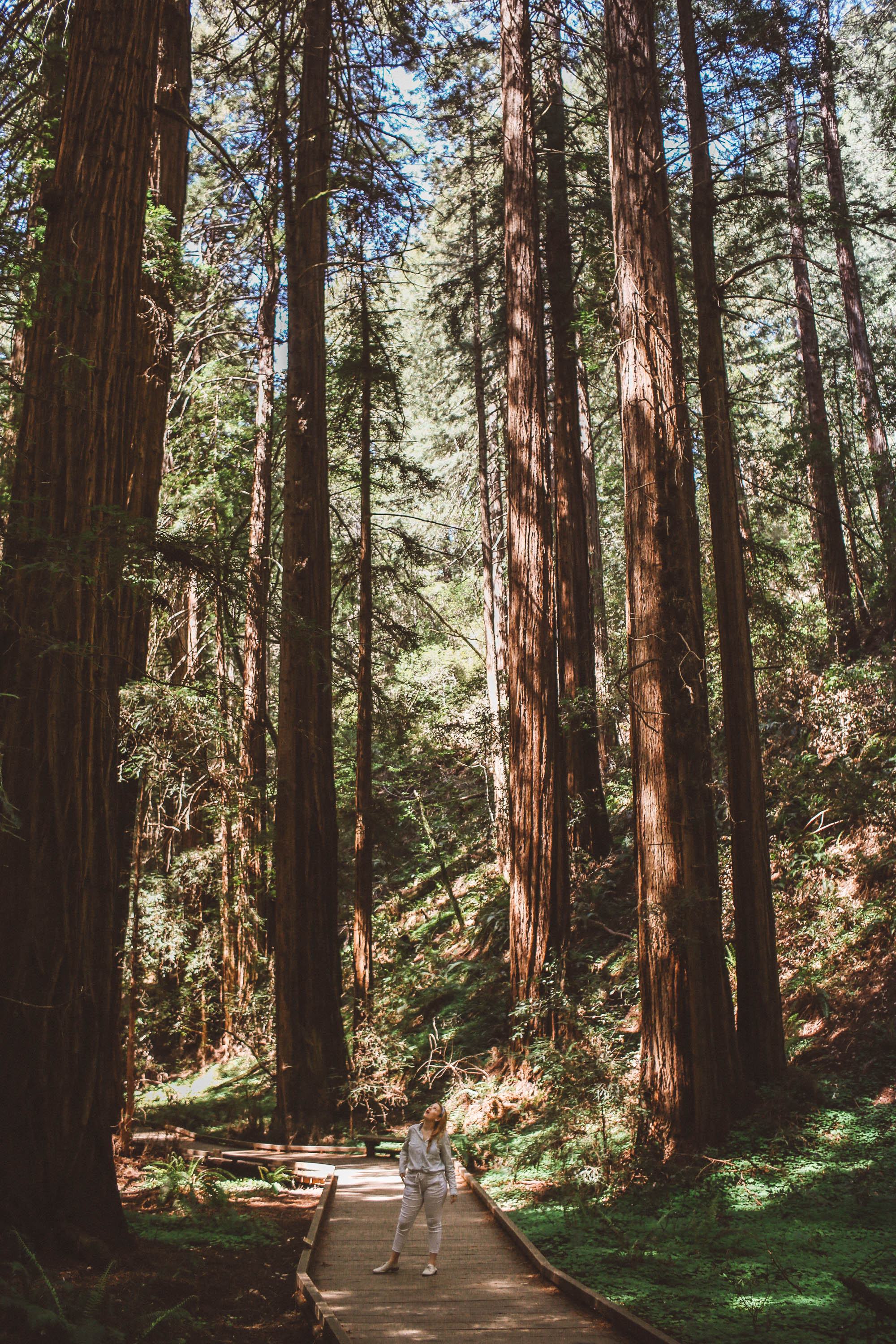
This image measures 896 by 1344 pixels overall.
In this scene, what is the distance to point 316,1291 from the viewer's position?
527 cm

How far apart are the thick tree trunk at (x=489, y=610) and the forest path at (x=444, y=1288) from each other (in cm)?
950

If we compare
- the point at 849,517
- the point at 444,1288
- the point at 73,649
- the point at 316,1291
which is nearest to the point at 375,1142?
the point at 444,1288

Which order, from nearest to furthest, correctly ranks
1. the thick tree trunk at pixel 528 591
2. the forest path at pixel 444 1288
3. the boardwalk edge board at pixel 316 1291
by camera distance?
the boardwalk edge board at pixel 316 1291 < the forest path at pixel 444 1288 < the thick tree trunk at pixel 528 591

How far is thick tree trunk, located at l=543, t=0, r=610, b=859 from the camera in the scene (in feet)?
49.1

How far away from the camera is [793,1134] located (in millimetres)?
7566

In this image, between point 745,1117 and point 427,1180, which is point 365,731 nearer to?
point 745,1117

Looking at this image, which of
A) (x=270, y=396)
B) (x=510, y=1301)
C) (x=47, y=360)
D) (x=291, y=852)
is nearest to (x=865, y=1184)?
(x=510, y=1301)

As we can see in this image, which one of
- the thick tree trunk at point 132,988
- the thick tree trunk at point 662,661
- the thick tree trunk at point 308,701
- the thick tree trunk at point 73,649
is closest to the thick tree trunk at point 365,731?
the thick tree trunk at point 308,701

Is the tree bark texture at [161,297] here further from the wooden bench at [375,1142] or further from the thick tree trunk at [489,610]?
the thick tree trunk at [489,610]

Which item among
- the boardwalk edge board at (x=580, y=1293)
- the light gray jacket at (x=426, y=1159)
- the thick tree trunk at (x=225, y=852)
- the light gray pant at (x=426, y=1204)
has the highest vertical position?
the thick tree trunk at (x=225, y=852)

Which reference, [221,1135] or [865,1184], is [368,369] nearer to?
[221,1135]

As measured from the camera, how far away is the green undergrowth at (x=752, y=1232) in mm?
4965

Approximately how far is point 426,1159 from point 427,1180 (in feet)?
0.41

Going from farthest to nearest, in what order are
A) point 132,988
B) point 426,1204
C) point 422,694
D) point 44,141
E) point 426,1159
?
point 422,694 < point 132,988 < point 44,141 < point 426,1159 < point 426,1204
